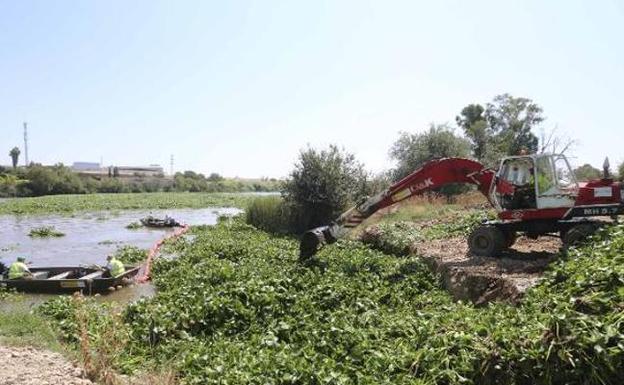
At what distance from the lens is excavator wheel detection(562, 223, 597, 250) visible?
10.5 metres

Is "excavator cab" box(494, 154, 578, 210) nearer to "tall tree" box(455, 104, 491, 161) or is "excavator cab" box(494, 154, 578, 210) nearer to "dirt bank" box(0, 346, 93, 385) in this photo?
"dirt bank" box(0, 346, 93, 385)

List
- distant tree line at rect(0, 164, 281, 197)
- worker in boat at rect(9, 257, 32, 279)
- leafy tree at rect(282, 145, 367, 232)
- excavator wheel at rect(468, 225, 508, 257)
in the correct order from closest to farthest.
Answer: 1. excavator wheel at rect(468, 225, 508, 257)
2. worker in boat at rect(9, 257, 32, 279)
3. leafy tree at rect(282, 145, 367, 232)
4. distant tree line at rect(0, 164, 281, 197)

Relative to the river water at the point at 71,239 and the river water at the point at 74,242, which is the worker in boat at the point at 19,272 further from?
the river water at the point at 71,239

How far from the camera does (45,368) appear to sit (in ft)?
22.1

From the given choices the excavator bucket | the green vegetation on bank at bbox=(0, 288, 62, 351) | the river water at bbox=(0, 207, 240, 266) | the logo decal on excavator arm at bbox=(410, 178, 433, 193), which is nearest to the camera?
the green vegetation on bank at bbox=(0, 288, 62, 351)

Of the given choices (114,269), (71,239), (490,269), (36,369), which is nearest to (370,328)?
(490,269)

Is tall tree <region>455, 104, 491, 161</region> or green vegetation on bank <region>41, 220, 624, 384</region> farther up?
tall tree <region>455, 104, 491, 161</region>

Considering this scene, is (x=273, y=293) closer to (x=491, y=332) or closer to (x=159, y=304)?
(x=159, y=304)

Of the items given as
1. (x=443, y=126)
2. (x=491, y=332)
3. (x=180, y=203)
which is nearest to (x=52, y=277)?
(x=491, y=332)

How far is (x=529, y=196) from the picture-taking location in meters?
11.8

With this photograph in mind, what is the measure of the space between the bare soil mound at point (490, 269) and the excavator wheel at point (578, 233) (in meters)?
0.43

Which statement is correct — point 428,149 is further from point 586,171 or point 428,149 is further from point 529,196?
point 529,196

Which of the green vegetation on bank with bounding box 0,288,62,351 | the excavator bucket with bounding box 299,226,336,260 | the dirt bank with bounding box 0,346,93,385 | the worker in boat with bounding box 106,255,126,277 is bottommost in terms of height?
the green vegetation on bank with bounding box 0,288,62,351

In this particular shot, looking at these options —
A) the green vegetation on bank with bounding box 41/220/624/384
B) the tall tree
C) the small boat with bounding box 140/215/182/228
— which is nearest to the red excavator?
the green vegetation on bank with bounding box 41/220/624/384
